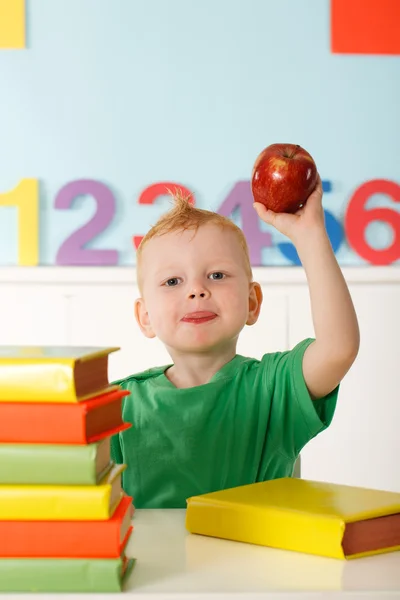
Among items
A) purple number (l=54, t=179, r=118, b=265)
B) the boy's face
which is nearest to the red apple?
the boy's face

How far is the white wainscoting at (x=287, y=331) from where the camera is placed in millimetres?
2496

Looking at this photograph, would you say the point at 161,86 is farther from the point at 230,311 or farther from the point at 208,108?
the point at 230,311

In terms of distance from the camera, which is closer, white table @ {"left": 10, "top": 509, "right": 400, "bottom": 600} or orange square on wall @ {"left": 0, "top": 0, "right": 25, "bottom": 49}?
white table @ {"left": 10, "top": 509, "right": 400, "bottom": 600}

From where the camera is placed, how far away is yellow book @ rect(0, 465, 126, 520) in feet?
2.03

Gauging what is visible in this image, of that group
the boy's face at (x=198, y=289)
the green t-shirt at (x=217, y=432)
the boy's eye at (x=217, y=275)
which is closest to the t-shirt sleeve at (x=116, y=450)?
the green t-shirt at (x=217, y=432)

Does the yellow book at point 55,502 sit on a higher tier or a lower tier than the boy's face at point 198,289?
lower

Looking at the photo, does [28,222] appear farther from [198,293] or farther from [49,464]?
[49,464]

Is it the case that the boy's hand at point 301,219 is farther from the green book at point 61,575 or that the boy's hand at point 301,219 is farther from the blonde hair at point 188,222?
the green book at point 61,575

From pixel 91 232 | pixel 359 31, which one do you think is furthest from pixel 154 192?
pixel 359 31

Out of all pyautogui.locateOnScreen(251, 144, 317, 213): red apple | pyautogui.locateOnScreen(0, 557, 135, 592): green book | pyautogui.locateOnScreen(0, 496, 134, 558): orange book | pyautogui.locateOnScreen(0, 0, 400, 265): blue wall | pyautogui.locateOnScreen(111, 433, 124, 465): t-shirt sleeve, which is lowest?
pyautogui.locateOnScreen(111, 433, 124, 465): t-shirt sleeve

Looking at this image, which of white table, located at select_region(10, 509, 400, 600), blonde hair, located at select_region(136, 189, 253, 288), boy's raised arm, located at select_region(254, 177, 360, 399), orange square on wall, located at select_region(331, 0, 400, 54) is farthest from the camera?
orange square on wall, located at select_region(331, 0, 400, 54)

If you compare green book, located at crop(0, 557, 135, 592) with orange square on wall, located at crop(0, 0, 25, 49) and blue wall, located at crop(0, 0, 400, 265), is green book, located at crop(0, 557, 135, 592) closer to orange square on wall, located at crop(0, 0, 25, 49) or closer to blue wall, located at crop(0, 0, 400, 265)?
blue wall, located at crop(0, 0, 400, 265)

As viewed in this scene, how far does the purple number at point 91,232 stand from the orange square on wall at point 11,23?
18.4 inches

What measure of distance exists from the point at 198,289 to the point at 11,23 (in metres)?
1.68
